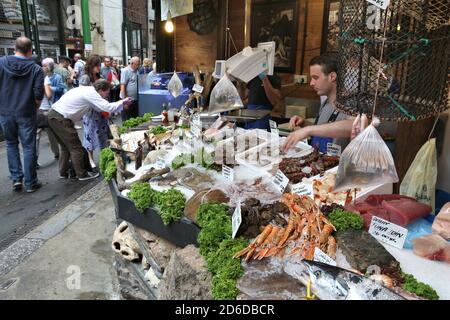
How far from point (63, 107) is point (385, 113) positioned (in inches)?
237

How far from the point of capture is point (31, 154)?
20.2 feet

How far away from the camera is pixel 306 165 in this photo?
10.9ft

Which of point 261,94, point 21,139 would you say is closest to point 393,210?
point 261,94

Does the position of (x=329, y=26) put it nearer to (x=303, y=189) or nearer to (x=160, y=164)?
(x=160, y=164)

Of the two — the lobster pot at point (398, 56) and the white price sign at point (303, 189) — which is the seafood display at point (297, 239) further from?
the lobster pot at point (398, 56)

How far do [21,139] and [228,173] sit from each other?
15.6 ft

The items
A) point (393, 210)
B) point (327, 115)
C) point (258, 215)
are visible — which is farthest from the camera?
point (327, 115)

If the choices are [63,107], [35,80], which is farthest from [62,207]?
[35,80]

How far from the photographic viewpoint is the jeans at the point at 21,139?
6.08 metres

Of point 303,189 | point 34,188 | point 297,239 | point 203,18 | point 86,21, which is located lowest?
point 34,188

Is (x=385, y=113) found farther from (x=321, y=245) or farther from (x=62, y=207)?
(x=62, y=207)

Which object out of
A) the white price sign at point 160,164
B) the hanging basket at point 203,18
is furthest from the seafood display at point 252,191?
the hanging basket at point 203,18

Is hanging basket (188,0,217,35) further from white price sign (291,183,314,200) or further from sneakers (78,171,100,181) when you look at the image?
white price sign (291,183,314,200)

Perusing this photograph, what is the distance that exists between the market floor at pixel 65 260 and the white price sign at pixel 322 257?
2.56 meters
